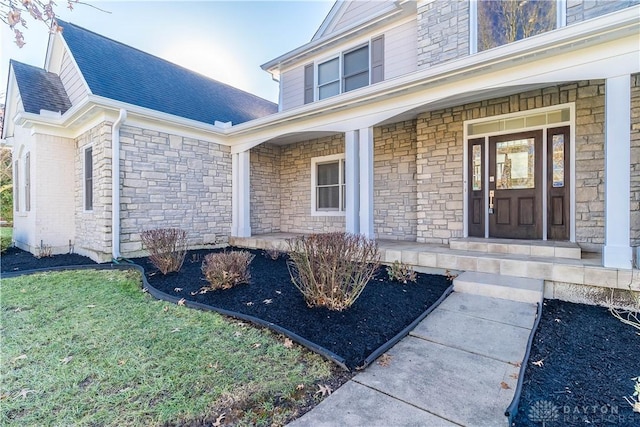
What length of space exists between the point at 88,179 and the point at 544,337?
887 centimetres

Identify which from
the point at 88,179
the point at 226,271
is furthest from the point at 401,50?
the point at 88,179

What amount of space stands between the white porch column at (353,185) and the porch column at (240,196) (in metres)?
3.25

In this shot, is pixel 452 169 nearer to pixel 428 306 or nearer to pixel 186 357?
pixel 428 306

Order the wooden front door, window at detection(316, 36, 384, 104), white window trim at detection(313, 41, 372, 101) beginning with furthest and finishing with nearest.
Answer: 1. white window trim at detection(313, 41, 372, 101)
2. window at detection(316, 36, 384, 104)
3. the wooden front door

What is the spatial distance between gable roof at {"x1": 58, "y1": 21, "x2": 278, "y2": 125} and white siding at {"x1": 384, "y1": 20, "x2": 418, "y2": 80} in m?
5.22

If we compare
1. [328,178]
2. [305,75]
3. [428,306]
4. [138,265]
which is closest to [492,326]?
[428,306]

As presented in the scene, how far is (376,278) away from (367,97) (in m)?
3.35

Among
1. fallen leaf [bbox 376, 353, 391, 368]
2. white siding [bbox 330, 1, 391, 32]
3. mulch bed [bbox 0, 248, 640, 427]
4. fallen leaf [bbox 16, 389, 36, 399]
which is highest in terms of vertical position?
white siding [bbox 330, 1, 391, 32]

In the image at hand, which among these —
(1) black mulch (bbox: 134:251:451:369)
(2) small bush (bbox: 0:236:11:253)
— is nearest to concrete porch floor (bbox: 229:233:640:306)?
(1) black mulch (bbox: 134:251:451:369)

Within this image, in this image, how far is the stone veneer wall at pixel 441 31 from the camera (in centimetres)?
618

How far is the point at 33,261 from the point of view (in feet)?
21.8

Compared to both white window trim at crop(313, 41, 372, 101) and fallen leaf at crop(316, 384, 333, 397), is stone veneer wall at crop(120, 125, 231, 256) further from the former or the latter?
fallen leaf at crop(316, 384, 333, 397)

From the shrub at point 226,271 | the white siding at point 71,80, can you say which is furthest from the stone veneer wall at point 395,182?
the white siding at point 71,80

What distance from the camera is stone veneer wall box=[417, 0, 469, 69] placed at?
6184 mm
